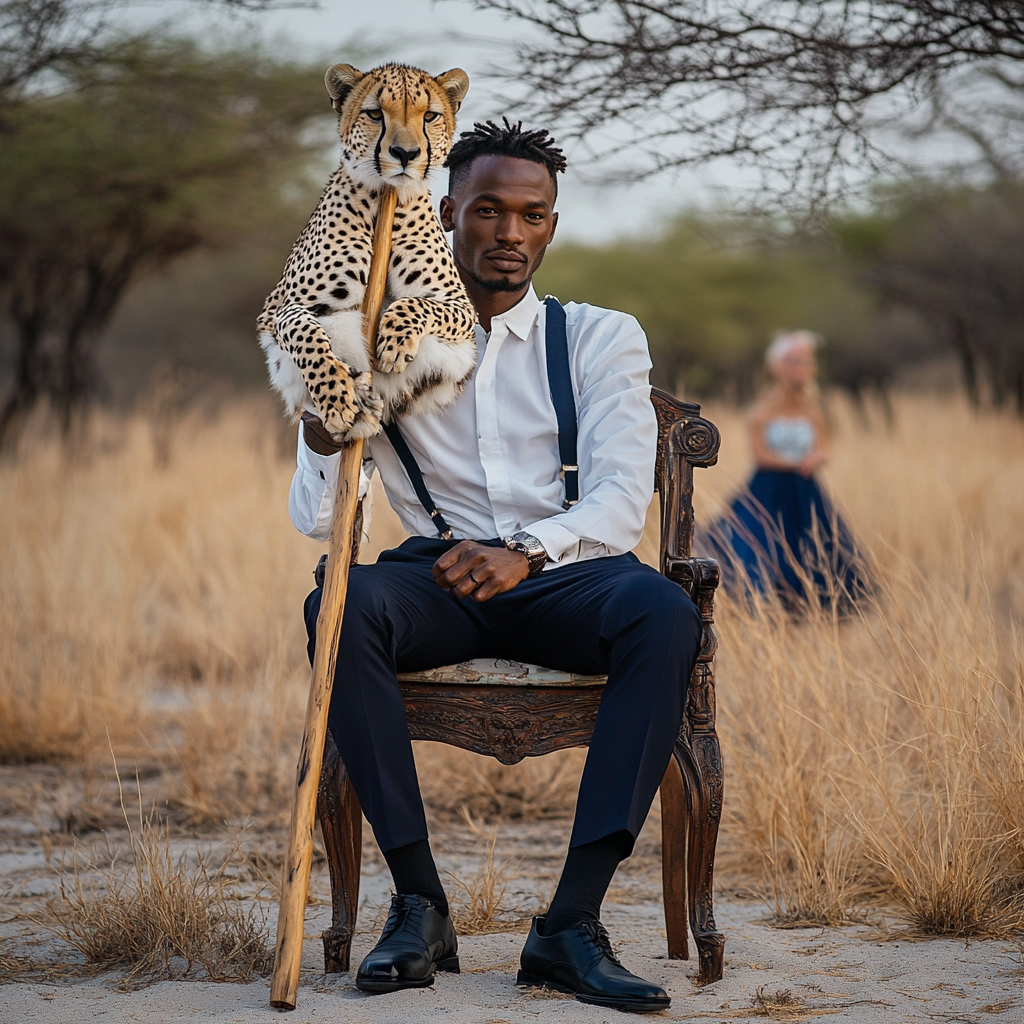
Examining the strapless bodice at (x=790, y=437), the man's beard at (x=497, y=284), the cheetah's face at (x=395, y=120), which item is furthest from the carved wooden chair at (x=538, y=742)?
the strapless bodice at (x=790, y=437)

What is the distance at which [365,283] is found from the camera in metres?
2.24

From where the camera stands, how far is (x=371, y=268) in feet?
7.32

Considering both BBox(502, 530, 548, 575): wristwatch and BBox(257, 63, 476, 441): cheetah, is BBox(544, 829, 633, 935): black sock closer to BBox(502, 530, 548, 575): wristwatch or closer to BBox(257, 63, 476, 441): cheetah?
BBox(502, 530, 548, 575): wristwatch

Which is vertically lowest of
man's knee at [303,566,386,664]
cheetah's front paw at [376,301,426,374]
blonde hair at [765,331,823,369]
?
man's knee at [303,566,386,664]

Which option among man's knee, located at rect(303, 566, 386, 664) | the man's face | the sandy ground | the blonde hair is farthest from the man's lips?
the blonde hair

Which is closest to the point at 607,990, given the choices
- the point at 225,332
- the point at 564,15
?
the point at 564,15

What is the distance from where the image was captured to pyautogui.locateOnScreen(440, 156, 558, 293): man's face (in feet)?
8.53

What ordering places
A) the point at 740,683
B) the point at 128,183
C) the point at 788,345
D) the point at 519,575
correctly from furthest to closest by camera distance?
the point at 128,183 → the point at 788,345 → the point at 740,683 → the point at 519,575

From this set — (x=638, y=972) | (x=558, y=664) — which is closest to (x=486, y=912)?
(x=638, y=972)

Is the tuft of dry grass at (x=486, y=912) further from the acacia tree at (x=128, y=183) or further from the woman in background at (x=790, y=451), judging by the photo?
the acacia tree at (x=128, y=183)

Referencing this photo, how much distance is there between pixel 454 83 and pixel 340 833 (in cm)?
141

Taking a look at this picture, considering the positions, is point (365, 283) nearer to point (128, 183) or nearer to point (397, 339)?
point (397, 339)

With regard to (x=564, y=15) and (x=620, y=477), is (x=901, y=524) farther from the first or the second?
(x=620, y=477)

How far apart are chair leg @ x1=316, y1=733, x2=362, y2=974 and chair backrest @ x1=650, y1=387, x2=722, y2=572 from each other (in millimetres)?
785
